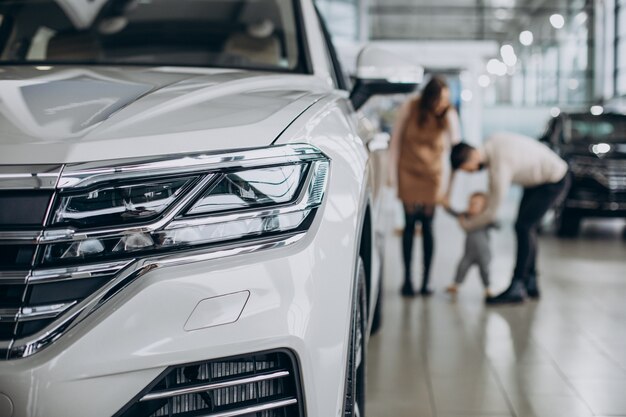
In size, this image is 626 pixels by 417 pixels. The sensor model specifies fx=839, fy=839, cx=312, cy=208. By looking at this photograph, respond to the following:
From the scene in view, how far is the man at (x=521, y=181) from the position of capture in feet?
17.7

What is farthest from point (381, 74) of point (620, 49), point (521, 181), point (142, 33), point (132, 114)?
point (620, 49)

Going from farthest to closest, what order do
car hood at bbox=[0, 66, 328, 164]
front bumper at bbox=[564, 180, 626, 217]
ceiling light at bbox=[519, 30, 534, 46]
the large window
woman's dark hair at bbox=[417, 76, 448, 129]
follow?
1. ceiling light at bbox=[519, 30, 534, 46]
2. the large window
3. front bumper at bbox=[564, 180, 626, 217]
4. woman's dark hair at bbox=[417, 76, 448, 129]
5. car hood at bbox=[0, 66, 328, 164]

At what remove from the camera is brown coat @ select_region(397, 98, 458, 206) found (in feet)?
19.2

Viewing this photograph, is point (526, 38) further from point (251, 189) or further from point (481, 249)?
point (251, 189)

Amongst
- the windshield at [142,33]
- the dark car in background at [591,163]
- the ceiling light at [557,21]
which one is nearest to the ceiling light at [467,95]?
the dark car in background at [591,163]

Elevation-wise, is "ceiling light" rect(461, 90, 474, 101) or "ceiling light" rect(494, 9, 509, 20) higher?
"ceiling light" rect(494, 9, 509, 20)

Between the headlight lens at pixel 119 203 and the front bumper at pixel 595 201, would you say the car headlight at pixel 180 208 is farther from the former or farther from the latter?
the front bumper at pixel 595 201

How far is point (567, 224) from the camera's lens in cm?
980

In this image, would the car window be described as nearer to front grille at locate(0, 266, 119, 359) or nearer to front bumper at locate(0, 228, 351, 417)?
front bumper at locate(0, 228, 351, 417)

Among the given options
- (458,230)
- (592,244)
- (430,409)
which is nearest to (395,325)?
(430,409)

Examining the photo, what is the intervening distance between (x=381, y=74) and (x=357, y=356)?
40.5 inches

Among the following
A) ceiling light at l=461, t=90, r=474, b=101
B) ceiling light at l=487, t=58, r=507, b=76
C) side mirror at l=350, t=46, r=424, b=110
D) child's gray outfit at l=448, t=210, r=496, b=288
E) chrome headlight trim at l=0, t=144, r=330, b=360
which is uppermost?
ceiling light at l=487, t=58, r=507, b=76

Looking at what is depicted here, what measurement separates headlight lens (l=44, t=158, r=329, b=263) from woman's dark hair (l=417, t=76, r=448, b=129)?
13.3ft

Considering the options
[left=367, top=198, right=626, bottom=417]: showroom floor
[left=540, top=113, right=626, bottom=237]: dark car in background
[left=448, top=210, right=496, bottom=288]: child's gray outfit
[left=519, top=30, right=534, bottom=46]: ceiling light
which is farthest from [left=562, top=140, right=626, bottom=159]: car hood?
[left=519, top=30, right=534, bottom=46]: ceiling light
